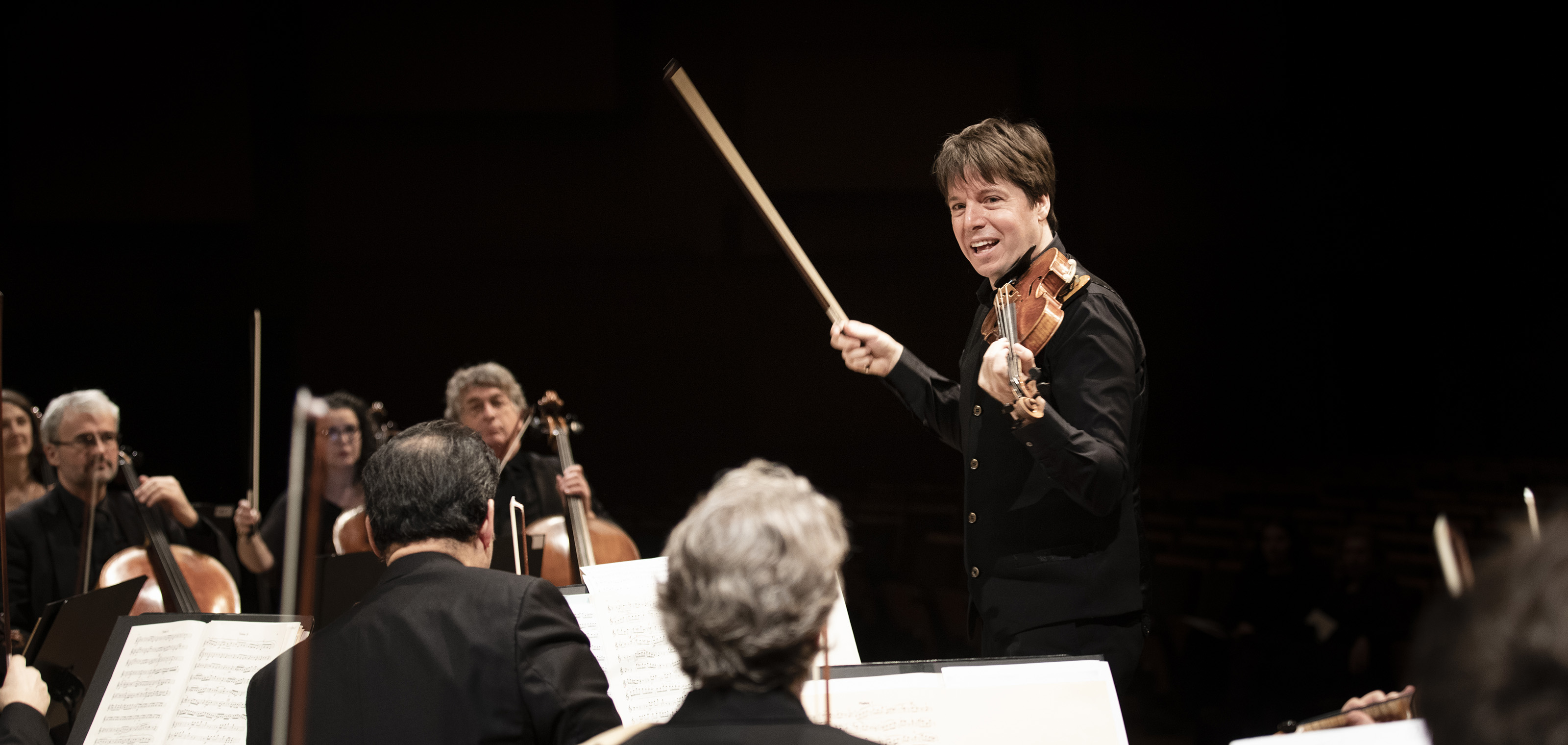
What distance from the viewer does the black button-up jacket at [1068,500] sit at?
5.32 feet

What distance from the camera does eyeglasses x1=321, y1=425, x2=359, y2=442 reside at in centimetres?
373

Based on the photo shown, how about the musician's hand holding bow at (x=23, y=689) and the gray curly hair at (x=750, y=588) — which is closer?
the gray curly hair at (x=750, y=588)

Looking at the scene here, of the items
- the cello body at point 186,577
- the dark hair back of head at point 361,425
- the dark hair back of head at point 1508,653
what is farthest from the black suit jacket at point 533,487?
the dark hair back of head at point 1508,653

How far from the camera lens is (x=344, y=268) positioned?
597cm

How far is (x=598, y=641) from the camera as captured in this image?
5.35ft

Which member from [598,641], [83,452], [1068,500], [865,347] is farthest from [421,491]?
[83,452]

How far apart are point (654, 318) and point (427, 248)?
50.4 inches

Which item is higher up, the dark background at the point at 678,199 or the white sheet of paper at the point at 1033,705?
the dark background at the point at 678,199

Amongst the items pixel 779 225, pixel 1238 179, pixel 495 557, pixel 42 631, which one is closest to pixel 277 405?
pixel 495 557

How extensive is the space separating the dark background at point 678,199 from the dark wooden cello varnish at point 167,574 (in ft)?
8.64

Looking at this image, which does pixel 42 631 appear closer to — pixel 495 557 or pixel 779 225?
pixel 495 557

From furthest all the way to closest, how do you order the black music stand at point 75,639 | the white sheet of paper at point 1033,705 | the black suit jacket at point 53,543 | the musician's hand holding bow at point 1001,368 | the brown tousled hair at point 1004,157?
the black suit jacket at point 53,543 < the black music stand at point 75,639 < the brown tousled hair at point 1004,157 < the musician's hand holding bow at point 1001,368 < the white sheet of paper at point 1033,705

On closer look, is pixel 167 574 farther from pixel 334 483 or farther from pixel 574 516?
pixel 574 516

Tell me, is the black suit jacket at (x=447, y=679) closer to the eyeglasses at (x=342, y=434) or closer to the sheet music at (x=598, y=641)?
the sheet music at (x=598, y=641)
